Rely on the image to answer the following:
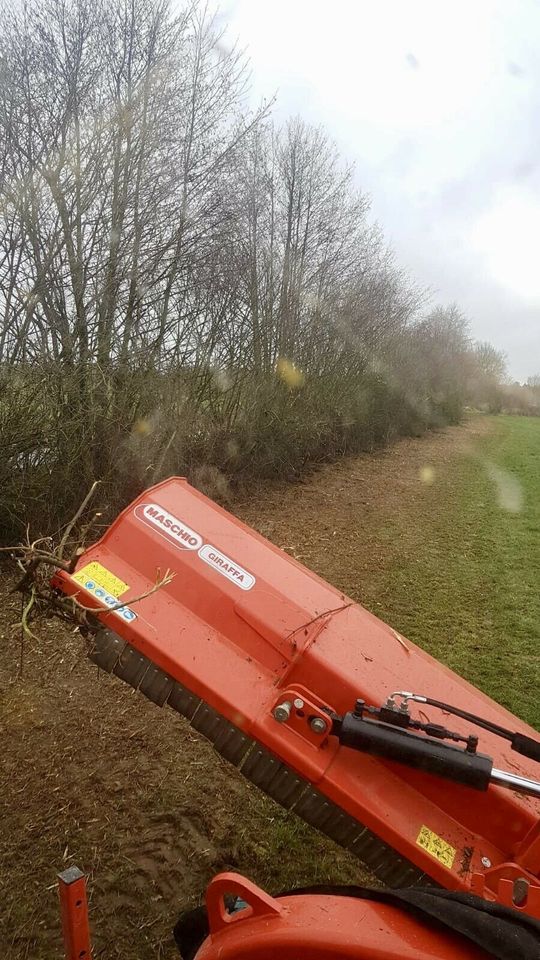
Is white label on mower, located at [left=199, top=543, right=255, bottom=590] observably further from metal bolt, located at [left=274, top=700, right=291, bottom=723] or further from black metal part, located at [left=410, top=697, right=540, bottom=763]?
black metal part, located at [left=410, top=697, right=540, bottom=763]

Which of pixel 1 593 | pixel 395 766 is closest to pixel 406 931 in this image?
pixel 395 766

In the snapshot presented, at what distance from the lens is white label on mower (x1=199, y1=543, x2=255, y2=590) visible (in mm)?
2287

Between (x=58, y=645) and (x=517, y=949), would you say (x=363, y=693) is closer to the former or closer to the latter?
(x=517, y=949)

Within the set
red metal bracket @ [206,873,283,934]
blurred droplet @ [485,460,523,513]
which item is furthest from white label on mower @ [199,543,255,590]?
blurred droplet @ [485,460,523,513]

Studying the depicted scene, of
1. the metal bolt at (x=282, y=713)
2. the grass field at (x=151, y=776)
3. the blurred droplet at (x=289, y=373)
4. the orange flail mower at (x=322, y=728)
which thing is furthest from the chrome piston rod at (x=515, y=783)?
the blurred droplet at (x=289, y=373)

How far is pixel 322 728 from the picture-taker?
1836mm

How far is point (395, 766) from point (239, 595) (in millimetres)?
765

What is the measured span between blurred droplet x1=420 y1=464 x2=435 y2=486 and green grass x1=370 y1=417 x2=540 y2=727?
14.3 inches

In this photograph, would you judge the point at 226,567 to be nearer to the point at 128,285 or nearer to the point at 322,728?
the point at 322,728

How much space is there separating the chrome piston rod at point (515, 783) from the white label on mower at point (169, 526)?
1.27 m

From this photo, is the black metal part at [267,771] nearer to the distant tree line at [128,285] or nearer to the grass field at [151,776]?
the grass field at [151,776]

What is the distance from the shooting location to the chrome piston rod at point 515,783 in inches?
66.5

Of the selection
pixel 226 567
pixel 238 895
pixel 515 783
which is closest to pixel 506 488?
pixel 226 567

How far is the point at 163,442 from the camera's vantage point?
8852mm
